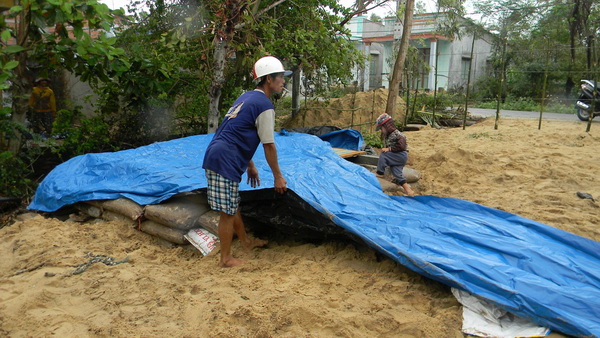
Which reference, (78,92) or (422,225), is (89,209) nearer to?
(422,225)

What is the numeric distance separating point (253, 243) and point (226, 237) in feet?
1.61

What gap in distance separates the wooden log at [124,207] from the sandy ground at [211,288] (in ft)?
0.47

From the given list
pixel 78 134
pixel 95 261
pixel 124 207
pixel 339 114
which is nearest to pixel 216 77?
pixel 78 134

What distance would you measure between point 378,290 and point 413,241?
0.44 metres

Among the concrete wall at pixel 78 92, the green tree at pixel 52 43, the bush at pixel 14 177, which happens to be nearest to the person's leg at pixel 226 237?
the green tree at pixel 52 43

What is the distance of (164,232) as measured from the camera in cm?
370

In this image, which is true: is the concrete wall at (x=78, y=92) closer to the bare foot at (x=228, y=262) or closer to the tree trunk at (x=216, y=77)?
the tree trunk at (x=216, y=77)

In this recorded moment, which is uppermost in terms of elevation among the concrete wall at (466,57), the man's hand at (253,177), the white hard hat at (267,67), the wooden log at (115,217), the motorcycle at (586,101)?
the concrete wall at (466,57)

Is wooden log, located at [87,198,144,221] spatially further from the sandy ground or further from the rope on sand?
the rope on sand

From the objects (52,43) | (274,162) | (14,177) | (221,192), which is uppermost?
(52,43)

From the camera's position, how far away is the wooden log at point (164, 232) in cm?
364

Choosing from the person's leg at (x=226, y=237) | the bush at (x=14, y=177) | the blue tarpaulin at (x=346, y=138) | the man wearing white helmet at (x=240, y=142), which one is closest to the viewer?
the man wearing white helmet at (x=240, y=142)

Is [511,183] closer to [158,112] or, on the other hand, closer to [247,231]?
[247,231]

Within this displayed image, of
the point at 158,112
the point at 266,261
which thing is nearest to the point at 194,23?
the point at 158,112
